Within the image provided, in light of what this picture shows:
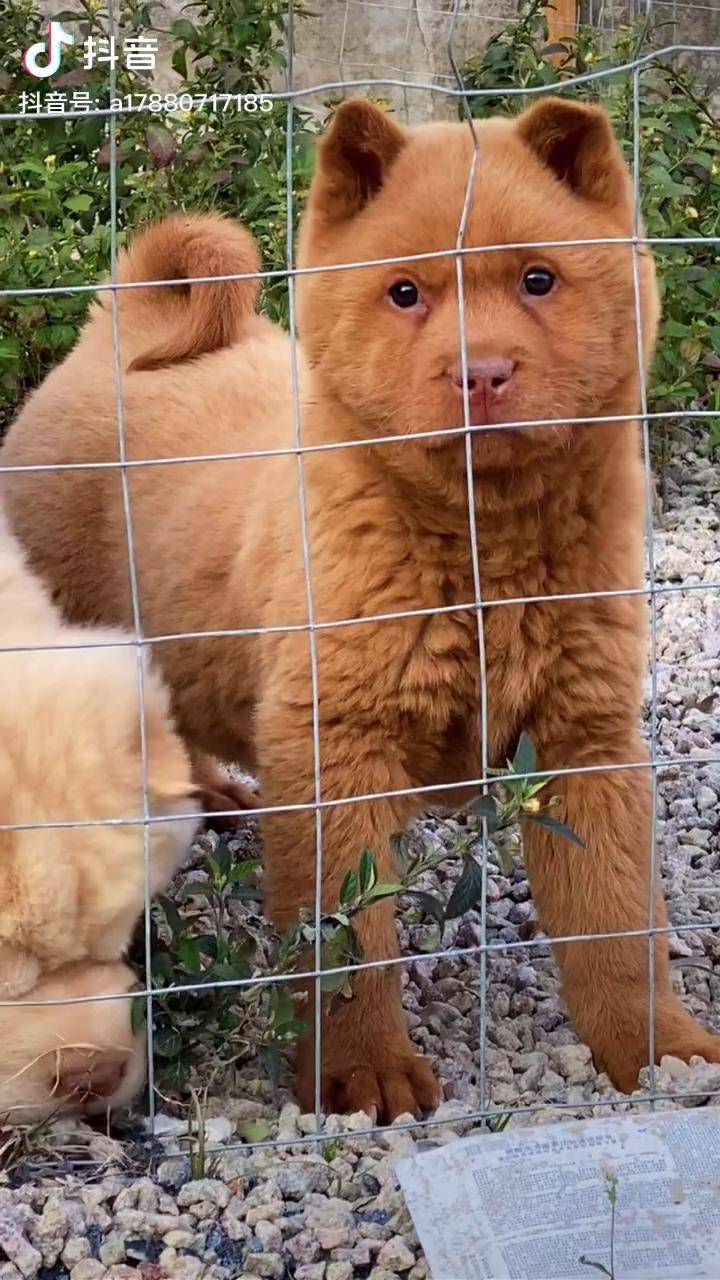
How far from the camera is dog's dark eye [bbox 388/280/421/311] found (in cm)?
282

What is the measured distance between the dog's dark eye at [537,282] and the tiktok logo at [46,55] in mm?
3752

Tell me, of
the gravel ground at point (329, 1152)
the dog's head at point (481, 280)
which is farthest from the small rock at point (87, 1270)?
the dog's head at point (481, 280)

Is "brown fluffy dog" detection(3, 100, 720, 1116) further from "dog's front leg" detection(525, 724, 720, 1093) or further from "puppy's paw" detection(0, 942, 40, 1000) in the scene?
"puppy's paw" detection(0, 942, 40, 1000)

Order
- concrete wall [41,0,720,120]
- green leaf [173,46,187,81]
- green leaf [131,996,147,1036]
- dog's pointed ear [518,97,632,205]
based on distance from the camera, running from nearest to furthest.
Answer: green leaf [131,996,147,1036], dog's pointed ear [518,97,632,205], green leaf [173,46,187,81], concrete wall [41,0,720,120]

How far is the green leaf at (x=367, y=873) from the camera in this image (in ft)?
8.91

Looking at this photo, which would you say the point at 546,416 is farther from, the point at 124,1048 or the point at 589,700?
the point at 124,1048

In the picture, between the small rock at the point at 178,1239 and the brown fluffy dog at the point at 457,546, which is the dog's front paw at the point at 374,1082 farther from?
the small rock at the point at 178,1239

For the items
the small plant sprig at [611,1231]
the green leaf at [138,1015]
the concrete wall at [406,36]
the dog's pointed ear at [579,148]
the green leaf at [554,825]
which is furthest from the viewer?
the concrete wall at [406,36]

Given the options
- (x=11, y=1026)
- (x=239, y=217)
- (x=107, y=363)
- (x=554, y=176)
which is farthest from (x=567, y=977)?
(x=239, y=217)

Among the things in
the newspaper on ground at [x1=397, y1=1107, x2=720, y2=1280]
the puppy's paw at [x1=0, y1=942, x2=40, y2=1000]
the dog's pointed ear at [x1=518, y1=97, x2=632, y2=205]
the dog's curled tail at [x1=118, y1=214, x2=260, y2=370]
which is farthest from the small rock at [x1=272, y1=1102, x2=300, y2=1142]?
the dog's curled tail at [x1=118, y1=214, x2=260, y2=370]

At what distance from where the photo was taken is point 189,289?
13.6 feet

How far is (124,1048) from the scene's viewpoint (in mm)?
2611

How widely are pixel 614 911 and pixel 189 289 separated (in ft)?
6.65

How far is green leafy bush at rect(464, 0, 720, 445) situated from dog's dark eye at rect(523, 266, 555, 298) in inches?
118
